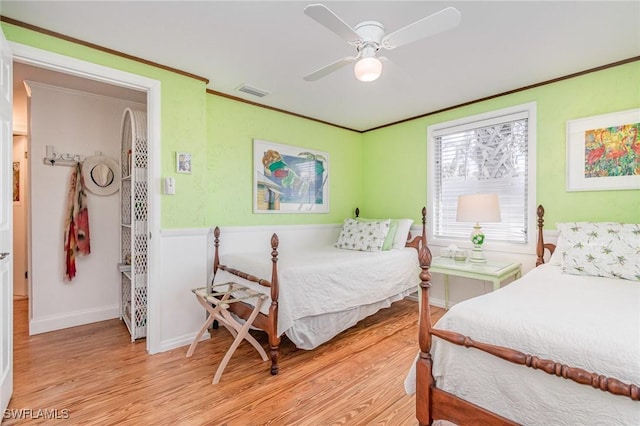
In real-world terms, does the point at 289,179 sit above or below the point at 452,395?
above

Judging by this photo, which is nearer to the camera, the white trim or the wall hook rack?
the wall hook rack

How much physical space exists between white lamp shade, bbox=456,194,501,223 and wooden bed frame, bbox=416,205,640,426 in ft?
5.82

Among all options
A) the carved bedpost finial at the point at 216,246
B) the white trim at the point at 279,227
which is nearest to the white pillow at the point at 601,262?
the white trim at the point at 279,227

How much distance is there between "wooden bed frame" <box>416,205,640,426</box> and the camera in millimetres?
1066

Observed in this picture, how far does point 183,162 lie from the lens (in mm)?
2768

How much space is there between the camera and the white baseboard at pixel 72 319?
3.00m

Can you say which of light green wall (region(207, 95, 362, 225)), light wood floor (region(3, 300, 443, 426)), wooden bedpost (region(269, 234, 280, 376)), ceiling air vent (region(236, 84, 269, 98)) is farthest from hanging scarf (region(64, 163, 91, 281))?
wooden bedpost (region(269, 234, 280, 376))

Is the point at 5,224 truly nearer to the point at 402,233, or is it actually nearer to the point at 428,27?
the point at 428,27

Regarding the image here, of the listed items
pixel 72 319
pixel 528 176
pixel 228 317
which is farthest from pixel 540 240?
pixel 72 319

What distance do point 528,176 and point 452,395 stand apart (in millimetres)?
2528

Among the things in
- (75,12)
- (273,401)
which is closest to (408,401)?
(273,401)

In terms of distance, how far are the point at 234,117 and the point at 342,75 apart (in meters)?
1.32

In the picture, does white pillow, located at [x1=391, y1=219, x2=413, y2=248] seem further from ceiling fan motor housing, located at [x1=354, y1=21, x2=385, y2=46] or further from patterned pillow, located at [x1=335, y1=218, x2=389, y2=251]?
ceiling fan motor housing, located at [x1=354, y1=21, x2=385, y2=46]

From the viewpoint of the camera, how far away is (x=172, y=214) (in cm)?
272
